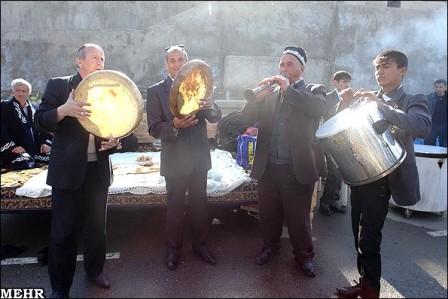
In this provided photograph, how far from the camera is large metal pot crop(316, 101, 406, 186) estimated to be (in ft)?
8.84

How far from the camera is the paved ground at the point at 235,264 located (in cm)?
328

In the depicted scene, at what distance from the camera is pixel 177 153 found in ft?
11.1

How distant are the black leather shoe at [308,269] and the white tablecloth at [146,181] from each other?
133 cm

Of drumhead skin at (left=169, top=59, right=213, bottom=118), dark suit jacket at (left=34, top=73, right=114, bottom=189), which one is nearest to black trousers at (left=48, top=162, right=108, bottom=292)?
dark suit jacket at (left=34, top=73, right=114, bottom=189)

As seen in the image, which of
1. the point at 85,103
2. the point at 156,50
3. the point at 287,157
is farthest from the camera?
the point at 156,50

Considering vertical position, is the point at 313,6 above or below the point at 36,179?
above

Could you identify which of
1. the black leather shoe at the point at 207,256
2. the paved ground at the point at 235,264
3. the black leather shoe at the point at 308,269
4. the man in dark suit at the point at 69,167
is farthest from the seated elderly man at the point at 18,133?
the black leather shoe at the point at 308,269

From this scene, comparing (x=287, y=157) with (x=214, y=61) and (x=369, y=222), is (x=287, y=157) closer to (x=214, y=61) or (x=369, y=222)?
(x=369, y=222)

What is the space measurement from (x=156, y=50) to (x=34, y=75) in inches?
173

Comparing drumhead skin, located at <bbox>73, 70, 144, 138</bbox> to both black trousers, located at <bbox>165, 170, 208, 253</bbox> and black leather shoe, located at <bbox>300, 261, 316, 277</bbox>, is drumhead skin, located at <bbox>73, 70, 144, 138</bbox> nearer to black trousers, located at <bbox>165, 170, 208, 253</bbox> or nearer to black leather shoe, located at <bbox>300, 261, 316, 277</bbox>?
black trousers, located at <bbox>165, 170, 208, 253</bbox>

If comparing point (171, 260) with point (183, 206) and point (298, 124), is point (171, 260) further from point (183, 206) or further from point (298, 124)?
point (298, 124)

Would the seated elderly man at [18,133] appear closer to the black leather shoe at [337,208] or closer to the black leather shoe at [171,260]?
the black leather shoe at [171,260]

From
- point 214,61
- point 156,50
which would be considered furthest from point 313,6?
point 156,50

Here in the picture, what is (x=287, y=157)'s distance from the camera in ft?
11.1
